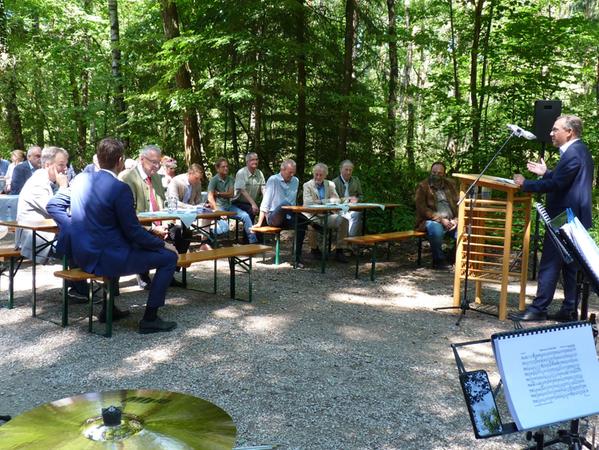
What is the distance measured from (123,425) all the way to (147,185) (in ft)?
18.4

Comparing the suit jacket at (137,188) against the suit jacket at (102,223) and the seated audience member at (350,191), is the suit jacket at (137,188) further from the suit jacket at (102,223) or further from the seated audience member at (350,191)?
the seated audience member at (350,191)

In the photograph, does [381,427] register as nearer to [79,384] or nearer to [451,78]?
[79,384]

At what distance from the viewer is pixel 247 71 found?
9.71 m

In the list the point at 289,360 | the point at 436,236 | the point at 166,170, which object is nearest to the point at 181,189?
the point at 166,170

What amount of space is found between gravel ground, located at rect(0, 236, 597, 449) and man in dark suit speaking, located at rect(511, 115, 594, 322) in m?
0.56

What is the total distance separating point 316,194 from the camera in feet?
28.6

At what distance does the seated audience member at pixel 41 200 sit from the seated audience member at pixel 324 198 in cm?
352

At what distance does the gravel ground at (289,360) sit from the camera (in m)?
3.53

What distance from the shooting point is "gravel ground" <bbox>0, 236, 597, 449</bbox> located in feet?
11.6

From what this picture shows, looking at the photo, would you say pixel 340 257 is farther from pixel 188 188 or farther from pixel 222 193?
pixel 188 188

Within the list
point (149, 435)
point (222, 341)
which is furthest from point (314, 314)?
point (149, 435)

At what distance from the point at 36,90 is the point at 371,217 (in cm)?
1195

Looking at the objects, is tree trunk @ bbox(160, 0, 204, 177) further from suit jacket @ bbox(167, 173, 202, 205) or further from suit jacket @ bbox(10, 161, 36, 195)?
suit jacket @ bbox(10, 161, 36, 195)

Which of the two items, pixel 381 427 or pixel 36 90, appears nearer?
pixel 381 427
